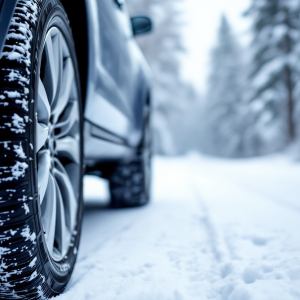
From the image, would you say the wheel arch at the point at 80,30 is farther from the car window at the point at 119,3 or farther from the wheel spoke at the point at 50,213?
the car window at the point at 119,3

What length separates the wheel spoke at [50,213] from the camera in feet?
3.61

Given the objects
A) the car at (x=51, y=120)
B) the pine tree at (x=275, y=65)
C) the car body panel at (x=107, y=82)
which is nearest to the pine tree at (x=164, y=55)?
the pine tree at (x=275, y=65)

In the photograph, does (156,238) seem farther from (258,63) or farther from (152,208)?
(258,63)

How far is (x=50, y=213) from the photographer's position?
114cm

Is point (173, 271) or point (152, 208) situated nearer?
point (173, 271)

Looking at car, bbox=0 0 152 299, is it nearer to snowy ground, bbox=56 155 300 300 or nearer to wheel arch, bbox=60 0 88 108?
wheel arch, bbox=60 0 88 108

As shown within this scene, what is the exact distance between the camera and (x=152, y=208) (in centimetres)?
312

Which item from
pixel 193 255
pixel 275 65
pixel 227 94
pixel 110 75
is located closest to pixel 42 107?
pixel 110 75

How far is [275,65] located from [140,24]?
12804 mm

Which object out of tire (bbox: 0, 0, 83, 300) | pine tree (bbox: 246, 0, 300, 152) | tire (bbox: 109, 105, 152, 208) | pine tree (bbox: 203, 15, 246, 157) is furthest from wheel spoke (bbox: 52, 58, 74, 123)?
pine tree (bbox: 203, 15, 246, 157)

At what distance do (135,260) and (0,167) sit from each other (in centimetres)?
91

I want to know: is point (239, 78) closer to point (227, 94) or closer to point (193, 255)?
point (227, 94)

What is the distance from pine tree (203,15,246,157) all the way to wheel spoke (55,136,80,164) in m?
24.1

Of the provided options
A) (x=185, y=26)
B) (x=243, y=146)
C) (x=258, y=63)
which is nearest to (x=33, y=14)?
(x=258, y=63)
